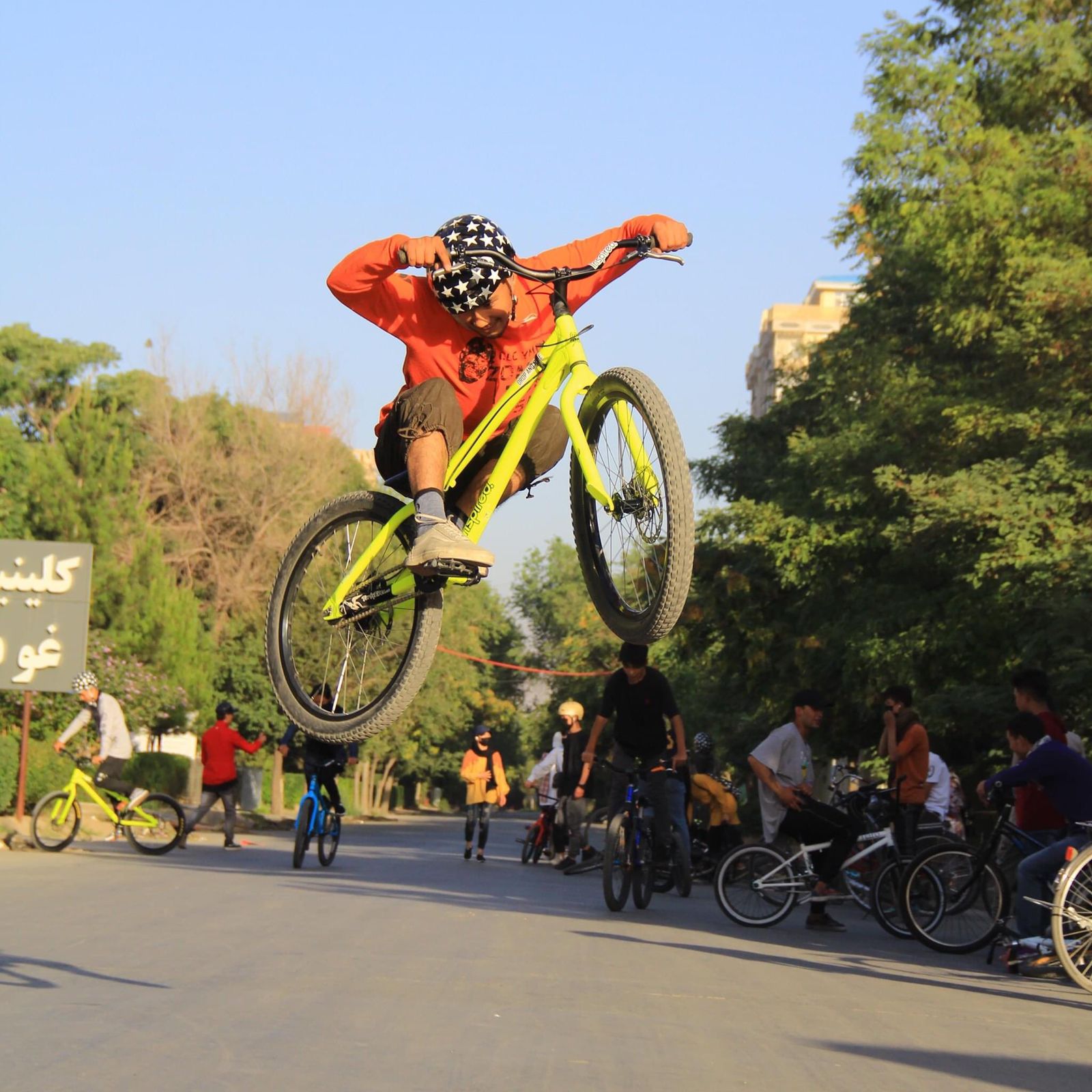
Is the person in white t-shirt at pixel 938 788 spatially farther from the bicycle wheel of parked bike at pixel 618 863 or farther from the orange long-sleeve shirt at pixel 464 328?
the orange long-sleeve shirt at pixel 464 328

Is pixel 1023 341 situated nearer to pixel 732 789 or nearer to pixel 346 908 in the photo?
pixel 732 789

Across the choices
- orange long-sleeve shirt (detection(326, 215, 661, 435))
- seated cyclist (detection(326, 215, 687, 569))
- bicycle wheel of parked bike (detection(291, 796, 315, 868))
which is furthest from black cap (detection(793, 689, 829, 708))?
orange long-sleeve shirt (detection(326, 215, 661, 435))

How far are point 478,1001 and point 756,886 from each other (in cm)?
553

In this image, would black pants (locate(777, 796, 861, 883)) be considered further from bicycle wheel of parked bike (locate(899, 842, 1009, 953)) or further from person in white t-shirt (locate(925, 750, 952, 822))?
person in white t-shirt (locate(925, 750, 952, 822))

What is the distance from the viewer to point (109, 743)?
65.4 ft

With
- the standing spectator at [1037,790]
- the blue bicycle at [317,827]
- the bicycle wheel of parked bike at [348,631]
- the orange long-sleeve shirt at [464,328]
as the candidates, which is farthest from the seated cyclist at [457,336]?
the blue bicycle at [317,827]

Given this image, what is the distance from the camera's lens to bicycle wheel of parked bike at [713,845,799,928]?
45.1 ft

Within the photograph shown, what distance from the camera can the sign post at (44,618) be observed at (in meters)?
22.6

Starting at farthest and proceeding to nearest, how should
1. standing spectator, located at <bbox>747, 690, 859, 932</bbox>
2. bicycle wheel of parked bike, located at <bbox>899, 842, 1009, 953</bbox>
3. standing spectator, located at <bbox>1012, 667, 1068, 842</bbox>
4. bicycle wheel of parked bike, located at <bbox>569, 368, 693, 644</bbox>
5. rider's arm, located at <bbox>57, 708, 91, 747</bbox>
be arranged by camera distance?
rider's arm, located at <bbox>57, 708, 91, 747</bbox> → standing spectator, located at <bbox>747, 690, 859, 932</bbox> → bicycle wheel of parked bike, located at <bbox>899, 842, 1009, 953</bbox> → standing spectator, located at <bbox>1012, 667, 1068, 842</bbox> → bicycle wheel of parked bike, located at <bbox>569, 368, 693, 644</bbox>

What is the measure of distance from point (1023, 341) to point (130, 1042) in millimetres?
17758

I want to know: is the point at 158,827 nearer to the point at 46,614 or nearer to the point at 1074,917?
the point at 46,614

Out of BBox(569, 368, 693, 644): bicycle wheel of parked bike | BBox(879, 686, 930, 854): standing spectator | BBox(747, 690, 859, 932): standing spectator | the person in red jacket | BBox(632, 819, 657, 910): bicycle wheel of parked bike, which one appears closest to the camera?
BBox(569, 368, 693, 644): bicycle wheel of parked bike

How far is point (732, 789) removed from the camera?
21.1 metres

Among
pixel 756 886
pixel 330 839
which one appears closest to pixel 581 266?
pixel 756 886
